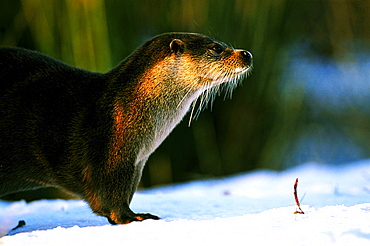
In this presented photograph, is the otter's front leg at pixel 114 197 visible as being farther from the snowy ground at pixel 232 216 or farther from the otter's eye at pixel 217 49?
the otter's eye at pixel 217 49

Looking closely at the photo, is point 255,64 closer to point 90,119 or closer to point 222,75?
point 222,75

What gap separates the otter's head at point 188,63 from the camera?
9.51ft

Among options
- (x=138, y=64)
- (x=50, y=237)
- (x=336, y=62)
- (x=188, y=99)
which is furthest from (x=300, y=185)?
(x=336, y=62)

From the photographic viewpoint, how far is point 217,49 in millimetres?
A: 3074

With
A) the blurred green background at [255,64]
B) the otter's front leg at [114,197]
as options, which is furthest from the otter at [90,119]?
the blurred green background at [255,64]

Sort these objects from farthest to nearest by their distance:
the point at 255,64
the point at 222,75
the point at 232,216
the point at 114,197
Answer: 1. the point at 255,64
2. the point at 222,75
3. the point at 114,197
4. the point at 232,216

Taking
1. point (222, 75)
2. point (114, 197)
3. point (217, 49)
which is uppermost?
point (217, 49)

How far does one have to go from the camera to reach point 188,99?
301cm

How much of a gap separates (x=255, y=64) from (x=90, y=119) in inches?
101

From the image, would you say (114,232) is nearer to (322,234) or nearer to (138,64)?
(322,234)

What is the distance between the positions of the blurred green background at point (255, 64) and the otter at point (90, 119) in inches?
55.3

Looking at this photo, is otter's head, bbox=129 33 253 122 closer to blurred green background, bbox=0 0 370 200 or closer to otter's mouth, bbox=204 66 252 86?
otter's mouth, bbox=204 66 252 86

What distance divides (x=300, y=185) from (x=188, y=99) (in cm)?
115

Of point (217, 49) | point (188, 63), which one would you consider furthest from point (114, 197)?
point (217, 49)
